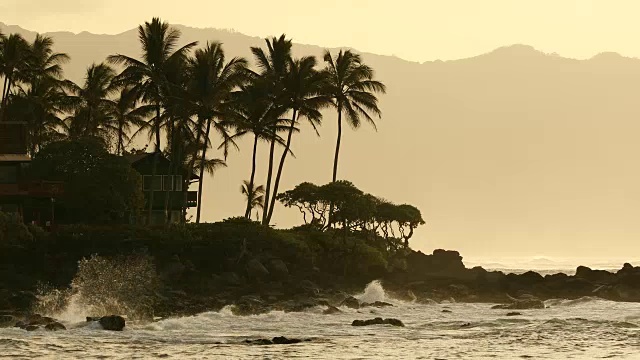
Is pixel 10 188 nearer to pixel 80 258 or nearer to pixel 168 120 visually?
pixel 80 258

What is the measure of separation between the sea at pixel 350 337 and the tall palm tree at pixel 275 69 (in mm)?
21453

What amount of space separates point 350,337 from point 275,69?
3441 cm

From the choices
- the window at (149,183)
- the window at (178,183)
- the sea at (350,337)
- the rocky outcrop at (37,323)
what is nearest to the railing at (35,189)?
the window at (149,183)

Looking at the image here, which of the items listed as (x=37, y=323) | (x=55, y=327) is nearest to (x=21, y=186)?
(x=37, y=323)

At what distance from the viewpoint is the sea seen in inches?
1233

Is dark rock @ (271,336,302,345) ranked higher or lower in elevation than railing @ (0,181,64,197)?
lower

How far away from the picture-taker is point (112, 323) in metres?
37.1

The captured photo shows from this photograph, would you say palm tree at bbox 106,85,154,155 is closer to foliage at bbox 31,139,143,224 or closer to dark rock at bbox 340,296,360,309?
foliage at bbox 31,139,143,224

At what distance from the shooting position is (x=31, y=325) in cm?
3678

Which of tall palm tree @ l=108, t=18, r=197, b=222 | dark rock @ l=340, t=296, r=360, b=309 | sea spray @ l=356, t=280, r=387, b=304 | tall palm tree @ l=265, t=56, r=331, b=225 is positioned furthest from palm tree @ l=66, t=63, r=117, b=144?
dark rock @ l=340, t=296, r=360, b=309

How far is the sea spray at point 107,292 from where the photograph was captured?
144ft

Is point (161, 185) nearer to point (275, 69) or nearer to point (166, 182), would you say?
point (166, 182)

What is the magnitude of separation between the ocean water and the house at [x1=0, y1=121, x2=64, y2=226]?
1598cm

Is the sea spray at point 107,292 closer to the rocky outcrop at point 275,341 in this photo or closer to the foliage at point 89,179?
the foliage at point 89,179
